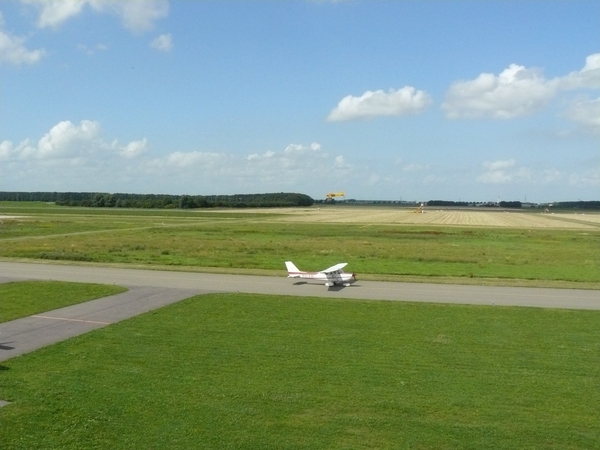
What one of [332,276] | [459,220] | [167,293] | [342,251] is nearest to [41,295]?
[167,293]

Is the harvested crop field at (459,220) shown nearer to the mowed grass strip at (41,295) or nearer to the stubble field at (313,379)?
the mowed grass strip at (41,295)

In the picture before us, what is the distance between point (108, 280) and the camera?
32000mm

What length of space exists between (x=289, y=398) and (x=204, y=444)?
2911mm

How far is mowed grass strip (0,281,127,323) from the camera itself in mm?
23031

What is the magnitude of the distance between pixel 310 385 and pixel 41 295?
57.3 feet

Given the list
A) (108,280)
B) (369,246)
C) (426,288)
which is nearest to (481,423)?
(426,288)

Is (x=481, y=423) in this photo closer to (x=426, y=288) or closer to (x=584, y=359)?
(x=584, y=359)

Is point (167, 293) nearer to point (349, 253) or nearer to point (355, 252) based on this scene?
point (349, 253)

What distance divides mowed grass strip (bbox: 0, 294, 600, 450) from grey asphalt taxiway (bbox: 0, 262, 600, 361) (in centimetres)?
161

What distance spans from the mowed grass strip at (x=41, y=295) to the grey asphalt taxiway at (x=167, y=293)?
0.76 meters

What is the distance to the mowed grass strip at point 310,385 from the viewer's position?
450 inches

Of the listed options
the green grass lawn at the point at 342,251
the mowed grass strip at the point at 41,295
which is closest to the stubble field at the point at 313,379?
the mowed grass strip at the point at 41,295

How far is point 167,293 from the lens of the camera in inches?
1094

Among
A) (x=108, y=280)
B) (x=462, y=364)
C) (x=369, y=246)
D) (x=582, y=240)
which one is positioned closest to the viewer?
(x=462, y=364)
